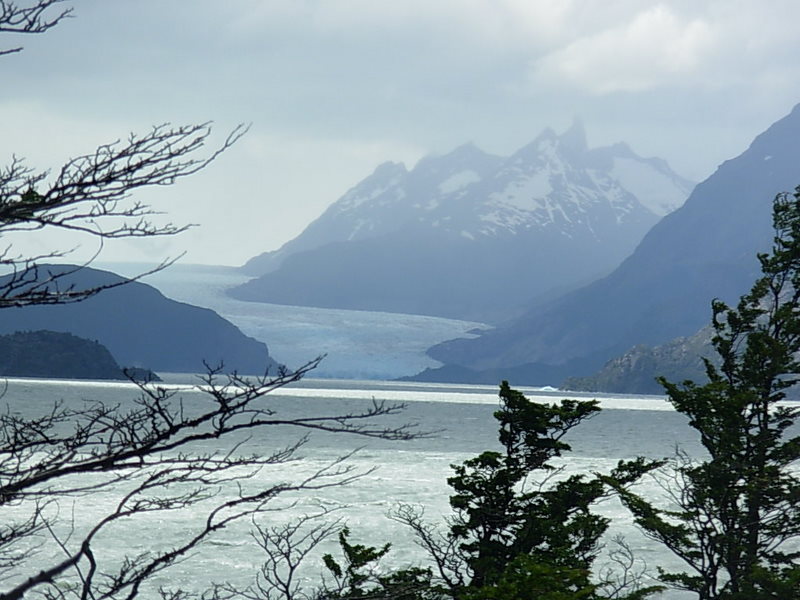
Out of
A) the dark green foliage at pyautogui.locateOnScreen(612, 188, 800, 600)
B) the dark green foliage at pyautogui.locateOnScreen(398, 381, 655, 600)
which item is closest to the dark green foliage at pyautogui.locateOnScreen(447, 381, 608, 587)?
the dark green foliage at pyautogui.locateOnScreen(398, 381, 655, 600)

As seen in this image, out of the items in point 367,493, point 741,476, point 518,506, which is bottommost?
point 367,493

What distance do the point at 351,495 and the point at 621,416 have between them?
128 metres

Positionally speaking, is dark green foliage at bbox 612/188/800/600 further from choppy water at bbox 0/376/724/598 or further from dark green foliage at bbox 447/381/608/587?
choppy water at bbox 0/376/724/598

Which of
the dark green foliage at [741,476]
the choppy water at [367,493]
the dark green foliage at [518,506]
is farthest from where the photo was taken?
the choppy water at [367,493]

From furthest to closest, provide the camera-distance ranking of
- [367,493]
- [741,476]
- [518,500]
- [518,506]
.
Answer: [367,493] → [741,476] → [518,500] → [518,506]

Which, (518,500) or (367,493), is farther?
(367,493)

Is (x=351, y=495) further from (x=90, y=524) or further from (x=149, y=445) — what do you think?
(x=149, y=445)

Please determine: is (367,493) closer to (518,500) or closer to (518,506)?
(518,500)

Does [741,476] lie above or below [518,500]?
above

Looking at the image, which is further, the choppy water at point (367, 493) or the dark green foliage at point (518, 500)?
the choppy water at point (367, 493)

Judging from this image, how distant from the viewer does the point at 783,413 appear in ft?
75.2

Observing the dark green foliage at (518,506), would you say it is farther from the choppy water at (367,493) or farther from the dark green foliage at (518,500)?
the choppy water at (367,493)

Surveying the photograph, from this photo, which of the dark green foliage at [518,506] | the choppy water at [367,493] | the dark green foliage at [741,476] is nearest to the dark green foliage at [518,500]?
the dark green foliage at [518,506]

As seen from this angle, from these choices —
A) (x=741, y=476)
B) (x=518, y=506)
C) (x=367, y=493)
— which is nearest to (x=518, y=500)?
(x=518, y=506)
